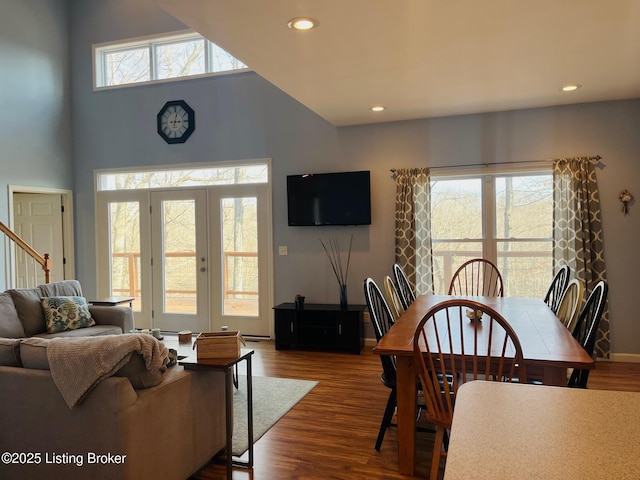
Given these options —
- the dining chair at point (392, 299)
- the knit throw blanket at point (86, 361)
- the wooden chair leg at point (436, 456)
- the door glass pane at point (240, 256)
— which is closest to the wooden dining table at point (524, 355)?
the dining chair at point (392, 299)

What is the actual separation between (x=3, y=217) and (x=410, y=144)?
4.93 metres

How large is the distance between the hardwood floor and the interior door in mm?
1605

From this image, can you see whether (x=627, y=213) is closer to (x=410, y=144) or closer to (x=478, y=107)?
(x=478, y=107)

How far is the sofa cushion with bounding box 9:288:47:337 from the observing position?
4320mm

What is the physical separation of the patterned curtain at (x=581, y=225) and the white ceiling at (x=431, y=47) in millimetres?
705

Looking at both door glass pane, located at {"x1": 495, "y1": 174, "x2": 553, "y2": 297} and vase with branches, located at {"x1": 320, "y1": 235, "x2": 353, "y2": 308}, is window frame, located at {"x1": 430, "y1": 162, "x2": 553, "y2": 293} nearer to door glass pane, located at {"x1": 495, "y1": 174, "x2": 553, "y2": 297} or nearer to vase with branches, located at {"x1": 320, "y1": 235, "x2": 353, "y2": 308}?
door glass pane, located at {"x1": 495, "y1": 174, "x2": 553, "y2": 297}

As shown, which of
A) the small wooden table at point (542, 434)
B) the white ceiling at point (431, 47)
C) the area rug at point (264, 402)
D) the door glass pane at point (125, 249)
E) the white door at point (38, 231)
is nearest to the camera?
the small wooden table at point (542, 434)

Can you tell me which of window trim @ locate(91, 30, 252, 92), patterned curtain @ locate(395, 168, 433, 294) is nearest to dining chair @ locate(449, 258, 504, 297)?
patterned curtain @ locate(395, 168, 433, 294)

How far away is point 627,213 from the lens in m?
4.55

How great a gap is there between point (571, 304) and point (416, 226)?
2.22m

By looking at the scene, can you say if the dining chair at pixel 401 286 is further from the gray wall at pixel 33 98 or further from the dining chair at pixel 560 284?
the gray wall at pixel 33 98

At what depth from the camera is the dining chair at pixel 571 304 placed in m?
2.83

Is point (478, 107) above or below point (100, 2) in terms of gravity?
below

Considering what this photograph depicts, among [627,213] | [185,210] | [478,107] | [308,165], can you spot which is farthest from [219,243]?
[627,213]
